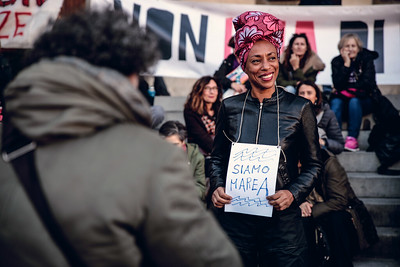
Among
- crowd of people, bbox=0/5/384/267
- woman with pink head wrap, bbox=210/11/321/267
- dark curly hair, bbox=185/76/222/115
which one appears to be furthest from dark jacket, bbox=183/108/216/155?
crowd of people, bbox=0/5/384/267

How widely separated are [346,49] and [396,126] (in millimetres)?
1372

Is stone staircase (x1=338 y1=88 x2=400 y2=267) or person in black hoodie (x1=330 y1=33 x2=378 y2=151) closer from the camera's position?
stone staircase (x1=338 y1=88 x2=400 y2=267)

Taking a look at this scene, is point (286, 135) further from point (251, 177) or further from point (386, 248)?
point (386, 248)

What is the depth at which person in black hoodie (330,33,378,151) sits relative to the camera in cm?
666

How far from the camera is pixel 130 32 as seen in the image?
165cm

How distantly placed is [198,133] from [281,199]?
328cm

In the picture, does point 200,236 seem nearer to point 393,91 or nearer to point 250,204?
point 250,204

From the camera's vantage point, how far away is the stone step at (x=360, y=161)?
621 centimetres

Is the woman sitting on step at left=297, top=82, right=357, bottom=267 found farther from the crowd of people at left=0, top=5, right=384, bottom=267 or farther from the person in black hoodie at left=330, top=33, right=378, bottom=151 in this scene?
the crowd of people at left=0, top=5, right=384, bottom=267

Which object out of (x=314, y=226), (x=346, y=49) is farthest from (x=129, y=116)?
(x=346, y=49)

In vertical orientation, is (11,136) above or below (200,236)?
above

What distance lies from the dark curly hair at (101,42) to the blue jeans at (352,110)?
535 cm

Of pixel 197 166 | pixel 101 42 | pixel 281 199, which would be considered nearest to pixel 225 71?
pixel 197 166

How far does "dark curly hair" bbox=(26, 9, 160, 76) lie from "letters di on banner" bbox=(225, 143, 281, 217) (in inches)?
57.8
